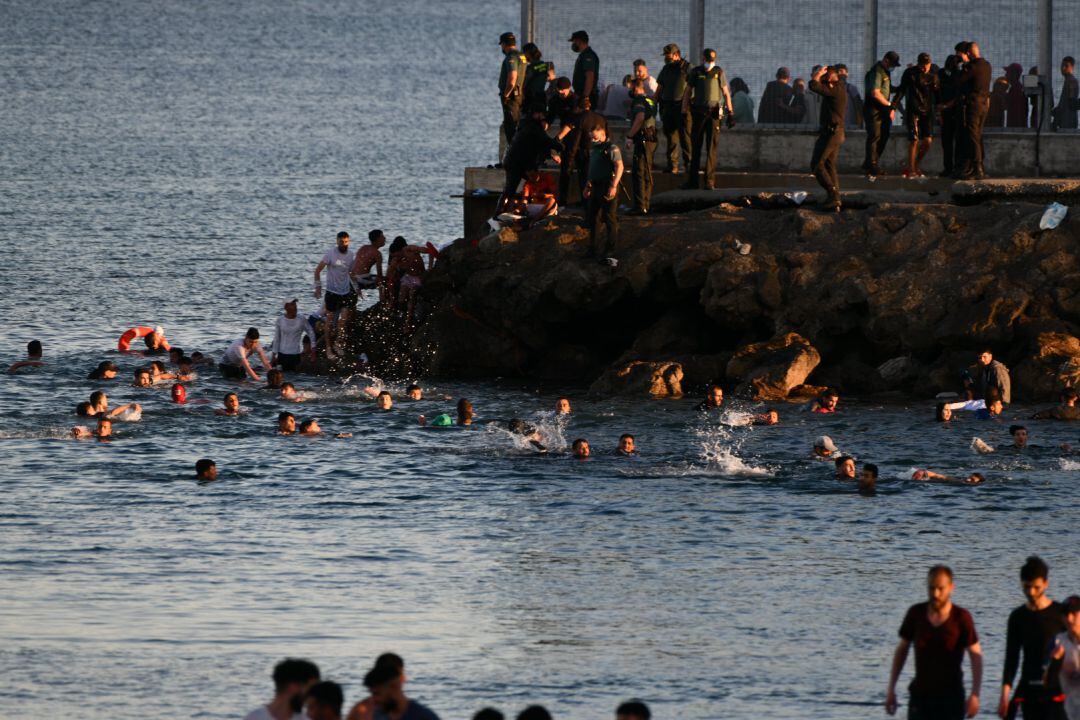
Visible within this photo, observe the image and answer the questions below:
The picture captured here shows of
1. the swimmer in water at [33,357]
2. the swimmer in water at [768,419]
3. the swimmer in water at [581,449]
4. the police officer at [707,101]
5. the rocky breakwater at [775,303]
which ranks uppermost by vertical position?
the police officer at [707,101]

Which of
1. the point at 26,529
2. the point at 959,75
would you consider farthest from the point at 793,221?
the point at 26,529

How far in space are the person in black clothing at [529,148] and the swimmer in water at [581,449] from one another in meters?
7.10

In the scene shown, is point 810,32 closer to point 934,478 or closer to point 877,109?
point 877,109

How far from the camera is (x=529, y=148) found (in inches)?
1451

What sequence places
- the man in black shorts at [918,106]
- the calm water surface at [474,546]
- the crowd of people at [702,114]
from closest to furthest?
the calm water surface at [474,546] → the crowd of people at [702,114] → the man in black shorts at [918,106]

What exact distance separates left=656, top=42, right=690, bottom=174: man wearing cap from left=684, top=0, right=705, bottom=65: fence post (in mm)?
2827

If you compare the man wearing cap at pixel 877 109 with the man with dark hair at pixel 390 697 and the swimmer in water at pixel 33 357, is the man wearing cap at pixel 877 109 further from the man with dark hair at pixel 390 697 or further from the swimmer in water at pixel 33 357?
the man with dark hair at pixel 390 697

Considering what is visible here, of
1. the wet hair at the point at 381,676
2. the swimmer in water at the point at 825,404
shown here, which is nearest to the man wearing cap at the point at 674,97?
the swimmer in water at the point at 825,404

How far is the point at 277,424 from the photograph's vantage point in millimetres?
34469

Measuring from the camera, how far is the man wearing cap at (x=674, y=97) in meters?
35.3

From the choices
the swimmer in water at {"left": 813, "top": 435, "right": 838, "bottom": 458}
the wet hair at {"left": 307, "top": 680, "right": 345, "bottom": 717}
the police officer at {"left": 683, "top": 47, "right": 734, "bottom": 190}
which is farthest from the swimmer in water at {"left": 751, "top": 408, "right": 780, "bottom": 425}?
the wet hair at {"left": 307, "top": 680, "right": 345, "bottom": 717}

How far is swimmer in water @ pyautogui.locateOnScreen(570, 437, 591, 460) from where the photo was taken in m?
31.3

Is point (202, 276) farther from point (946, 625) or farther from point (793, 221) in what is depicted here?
point (946, 625)

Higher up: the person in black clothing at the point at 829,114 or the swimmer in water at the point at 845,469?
the person in black clothing at the point at 829,114
